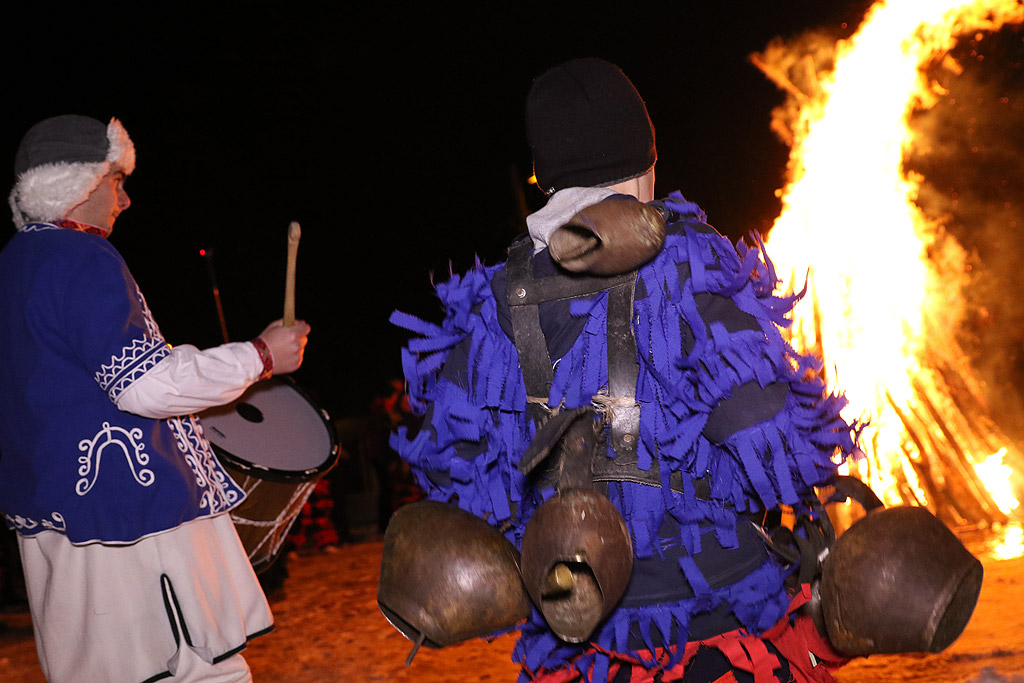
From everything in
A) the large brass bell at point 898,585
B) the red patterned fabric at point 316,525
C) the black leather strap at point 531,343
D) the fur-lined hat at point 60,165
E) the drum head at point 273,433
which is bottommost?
the red patterned fabric at point 316,525

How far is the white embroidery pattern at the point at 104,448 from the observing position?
2184 millimetres

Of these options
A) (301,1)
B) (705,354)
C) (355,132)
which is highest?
(301,1)

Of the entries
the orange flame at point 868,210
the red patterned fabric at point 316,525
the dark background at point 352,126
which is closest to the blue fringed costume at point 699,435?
the orange flame at point 868,210

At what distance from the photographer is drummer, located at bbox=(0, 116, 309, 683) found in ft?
7.19

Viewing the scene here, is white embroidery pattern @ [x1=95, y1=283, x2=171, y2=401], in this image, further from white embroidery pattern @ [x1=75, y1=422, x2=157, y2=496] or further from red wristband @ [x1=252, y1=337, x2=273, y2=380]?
red wristband @ [x1=252, y1=337, x2=273, y2=380]

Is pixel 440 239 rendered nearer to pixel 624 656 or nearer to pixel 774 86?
pixel 774 86

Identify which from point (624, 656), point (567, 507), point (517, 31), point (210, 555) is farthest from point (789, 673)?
point (517, 31)

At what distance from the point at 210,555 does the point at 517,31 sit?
22.1 ft

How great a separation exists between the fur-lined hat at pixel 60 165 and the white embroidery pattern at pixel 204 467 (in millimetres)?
689

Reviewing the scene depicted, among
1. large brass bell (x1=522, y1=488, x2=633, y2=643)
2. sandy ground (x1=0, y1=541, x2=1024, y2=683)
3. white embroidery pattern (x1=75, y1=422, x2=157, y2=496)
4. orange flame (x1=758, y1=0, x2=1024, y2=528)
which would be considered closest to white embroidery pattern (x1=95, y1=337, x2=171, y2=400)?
white embroidery pattern (x1=75, y1=422, x2=157, y2=496)

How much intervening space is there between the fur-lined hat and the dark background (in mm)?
5040

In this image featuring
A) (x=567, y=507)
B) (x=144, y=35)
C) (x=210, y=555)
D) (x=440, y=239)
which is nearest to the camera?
(x=567, y=507)

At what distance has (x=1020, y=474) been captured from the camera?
19.0 feet

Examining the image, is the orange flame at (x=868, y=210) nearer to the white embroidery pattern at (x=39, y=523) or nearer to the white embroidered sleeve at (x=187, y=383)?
the white embroidered sleeve at (x=187, y=383)
